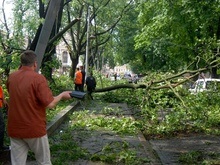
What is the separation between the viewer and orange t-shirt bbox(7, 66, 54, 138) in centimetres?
395

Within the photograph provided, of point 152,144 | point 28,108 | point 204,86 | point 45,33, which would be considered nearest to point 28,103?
point 28,108

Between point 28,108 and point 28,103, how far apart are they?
2.2 inches

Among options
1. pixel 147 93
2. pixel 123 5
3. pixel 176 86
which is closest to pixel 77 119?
pixel 147 93

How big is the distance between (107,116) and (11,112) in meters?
8.41

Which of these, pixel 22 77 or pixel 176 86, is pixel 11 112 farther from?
pixel 176 86

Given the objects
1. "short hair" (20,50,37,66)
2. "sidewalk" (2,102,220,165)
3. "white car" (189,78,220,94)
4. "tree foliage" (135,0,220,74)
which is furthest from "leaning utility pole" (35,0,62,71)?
"tree foliage" (135,0,220,74)

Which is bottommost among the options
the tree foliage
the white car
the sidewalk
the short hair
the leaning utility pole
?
the sidewalk

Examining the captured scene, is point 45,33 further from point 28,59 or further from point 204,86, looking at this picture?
point 204,86

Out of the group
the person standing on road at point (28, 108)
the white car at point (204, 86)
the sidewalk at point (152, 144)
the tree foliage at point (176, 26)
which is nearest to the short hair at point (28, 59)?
the person standing on road at point (28, 108)

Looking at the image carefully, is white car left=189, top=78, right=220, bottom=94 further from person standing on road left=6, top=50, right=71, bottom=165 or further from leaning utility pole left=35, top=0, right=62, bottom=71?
person standing on road left=6, top=50, right=71, bottom=165

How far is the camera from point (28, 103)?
13.0 ft

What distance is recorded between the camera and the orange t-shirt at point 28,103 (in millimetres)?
3949

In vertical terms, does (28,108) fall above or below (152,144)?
above

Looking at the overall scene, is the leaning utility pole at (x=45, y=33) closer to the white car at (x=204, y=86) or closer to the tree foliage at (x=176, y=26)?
the white car at (x=204, y=86)
